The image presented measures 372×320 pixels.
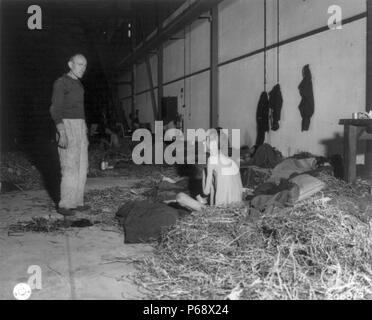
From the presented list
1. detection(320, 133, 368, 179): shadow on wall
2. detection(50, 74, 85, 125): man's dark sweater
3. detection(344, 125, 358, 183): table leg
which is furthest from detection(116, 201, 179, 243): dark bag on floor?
detection(320, 133, 368, 179): shadow on wall

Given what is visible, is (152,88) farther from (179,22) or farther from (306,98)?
(306,98)

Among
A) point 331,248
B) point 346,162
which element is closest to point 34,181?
point 346,162

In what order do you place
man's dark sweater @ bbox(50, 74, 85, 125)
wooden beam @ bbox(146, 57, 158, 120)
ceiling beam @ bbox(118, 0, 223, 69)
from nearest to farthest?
man's dark sweater @ bbox(50, 74, 85, 125) → ceiling beam @ bbox(118, 0, 223, 69) → wooden beam @ bbox(146, 57, 158, 120)

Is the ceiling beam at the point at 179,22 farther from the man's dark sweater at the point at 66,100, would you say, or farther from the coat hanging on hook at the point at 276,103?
the man's dark sweater at the point at 66,100

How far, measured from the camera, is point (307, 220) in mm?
3564

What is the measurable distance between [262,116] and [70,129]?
5300mm

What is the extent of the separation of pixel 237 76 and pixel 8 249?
827cm

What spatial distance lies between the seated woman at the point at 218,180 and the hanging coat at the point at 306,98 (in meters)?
3.73

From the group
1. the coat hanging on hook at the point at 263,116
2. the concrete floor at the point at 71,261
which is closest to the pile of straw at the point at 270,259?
the concrete floor at the point at 71,261

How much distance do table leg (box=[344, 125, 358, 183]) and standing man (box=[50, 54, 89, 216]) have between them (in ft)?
11.0

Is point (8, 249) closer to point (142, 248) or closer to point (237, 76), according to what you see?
point (142, 248)

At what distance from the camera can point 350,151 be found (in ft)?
18.3

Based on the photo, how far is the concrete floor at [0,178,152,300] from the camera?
9.91ft

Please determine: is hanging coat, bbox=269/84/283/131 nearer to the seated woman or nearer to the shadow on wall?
the shadow on wall
